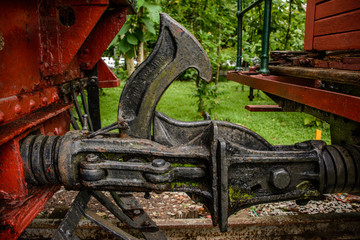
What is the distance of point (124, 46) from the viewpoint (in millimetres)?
4672

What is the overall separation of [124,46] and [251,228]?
3463mm

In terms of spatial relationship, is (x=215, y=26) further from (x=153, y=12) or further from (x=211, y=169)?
(x=211, y=169)

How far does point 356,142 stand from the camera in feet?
5.68

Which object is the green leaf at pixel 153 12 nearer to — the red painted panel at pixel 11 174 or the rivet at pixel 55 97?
the rivet at pixel 55 97

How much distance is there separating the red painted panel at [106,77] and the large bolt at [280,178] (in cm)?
249

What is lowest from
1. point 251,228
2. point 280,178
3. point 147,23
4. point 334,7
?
point 251,228

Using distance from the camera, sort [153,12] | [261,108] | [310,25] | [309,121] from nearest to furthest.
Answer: [261,108] < [310,25] < [153,12] < [309,121]

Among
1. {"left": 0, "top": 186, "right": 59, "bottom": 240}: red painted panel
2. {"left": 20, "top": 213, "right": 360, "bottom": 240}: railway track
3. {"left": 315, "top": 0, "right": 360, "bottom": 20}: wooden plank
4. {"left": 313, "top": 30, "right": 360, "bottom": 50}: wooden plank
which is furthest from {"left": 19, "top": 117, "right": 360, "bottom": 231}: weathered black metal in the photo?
{"left": 315, "top": 0, "right": 360, "bottom": 20}: wooden plank

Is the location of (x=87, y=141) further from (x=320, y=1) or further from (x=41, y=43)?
(x=320, y=1)

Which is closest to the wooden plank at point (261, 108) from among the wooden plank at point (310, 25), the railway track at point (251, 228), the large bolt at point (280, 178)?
the wooden plank at point (310, 25)

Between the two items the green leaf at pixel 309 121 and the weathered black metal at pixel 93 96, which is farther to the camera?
the green leaf at pixel 309 121

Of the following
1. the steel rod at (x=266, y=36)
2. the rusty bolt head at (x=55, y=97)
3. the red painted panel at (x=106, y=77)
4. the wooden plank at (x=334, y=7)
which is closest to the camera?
the rusty bolt head at (x=55, y=97)

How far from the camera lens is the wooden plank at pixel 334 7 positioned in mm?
2470

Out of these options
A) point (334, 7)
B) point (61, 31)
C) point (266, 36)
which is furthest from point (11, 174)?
point (334, 7)
